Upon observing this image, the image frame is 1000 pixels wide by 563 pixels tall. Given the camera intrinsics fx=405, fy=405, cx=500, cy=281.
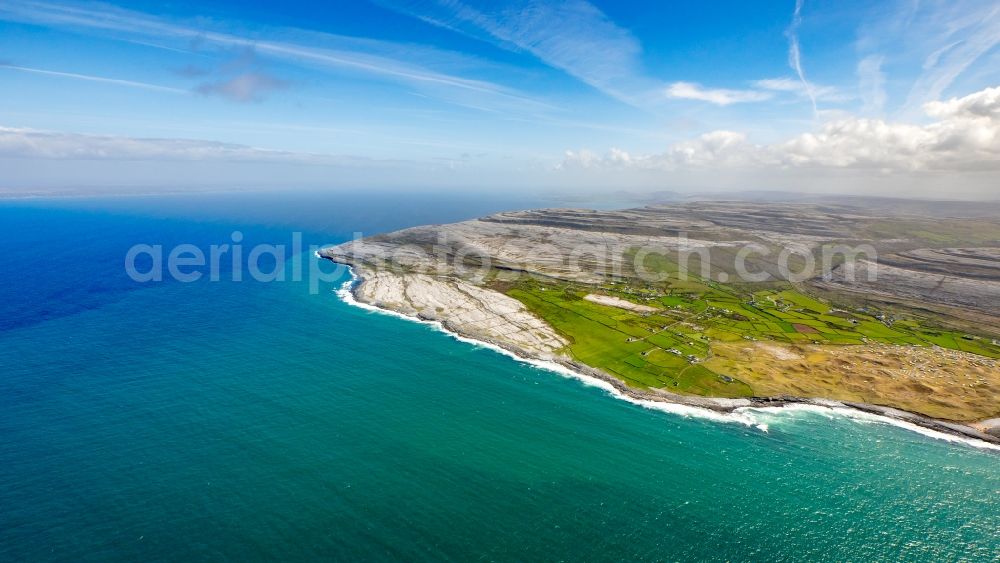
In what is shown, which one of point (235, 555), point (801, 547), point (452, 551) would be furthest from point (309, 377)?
point (801, 547)

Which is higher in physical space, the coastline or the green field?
the green field

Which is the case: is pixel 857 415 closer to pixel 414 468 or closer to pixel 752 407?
pixel 752 407

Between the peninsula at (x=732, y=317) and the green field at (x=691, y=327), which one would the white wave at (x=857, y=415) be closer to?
the peninsula at (x=732, y=317)

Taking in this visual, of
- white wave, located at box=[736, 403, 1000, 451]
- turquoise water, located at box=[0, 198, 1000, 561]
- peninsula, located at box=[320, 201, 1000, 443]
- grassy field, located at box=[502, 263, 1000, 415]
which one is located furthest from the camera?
grassy field, located at box=[502, 263, 1000, 415]

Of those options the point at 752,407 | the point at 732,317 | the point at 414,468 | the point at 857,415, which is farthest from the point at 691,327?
the point at 414,468

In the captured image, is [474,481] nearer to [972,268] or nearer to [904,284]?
[904,284]

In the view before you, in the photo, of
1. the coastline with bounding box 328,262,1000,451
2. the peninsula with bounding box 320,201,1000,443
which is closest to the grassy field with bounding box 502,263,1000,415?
the peninsula with bounding box 320,201,1000,443

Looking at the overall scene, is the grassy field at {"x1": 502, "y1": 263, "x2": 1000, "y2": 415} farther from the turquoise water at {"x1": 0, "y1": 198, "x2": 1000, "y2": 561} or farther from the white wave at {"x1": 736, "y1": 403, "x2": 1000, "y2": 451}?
the turquoise water at {"x1": 0, "y1": 198, "x2": 1000, "y2": 561}
